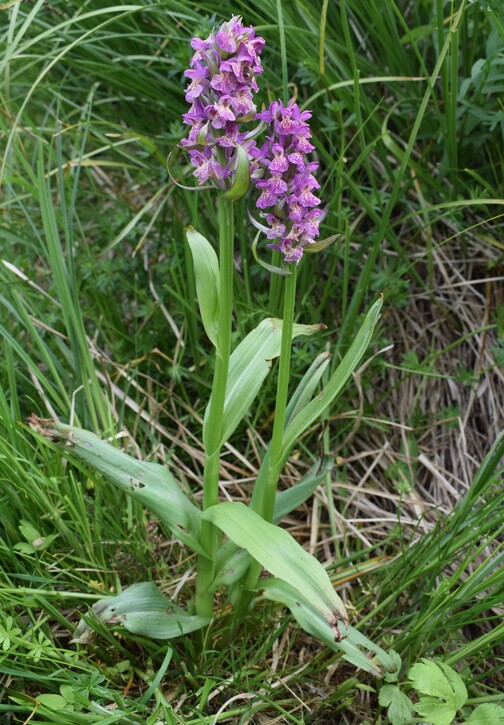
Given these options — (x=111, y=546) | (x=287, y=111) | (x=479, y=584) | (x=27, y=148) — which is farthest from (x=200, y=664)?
(x=27, y=148)

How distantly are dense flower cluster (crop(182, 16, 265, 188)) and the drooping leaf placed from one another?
3.90 feet

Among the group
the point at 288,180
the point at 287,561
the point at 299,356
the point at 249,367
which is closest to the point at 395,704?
the point at 287,561

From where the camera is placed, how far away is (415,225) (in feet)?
9.27

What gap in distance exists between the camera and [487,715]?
1.66m

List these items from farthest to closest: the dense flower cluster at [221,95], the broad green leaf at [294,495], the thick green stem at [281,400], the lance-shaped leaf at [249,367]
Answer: the broad green leaf at [294,495] < the lance-shaped leaf at [249,367] < the thick green stem at [281,400] < the dense flower cluster at [221,95]

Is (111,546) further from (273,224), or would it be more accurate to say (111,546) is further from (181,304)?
(273,224)

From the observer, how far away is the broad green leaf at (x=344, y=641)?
1820 mm

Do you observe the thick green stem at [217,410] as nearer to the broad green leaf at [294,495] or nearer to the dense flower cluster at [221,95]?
the dense flower cluster at [221,95]

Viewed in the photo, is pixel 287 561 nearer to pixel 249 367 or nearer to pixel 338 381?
pixel 338 381

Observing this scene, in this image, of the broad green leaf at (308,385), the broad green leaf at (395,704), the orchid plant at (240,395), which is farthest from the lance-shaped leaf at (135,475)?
the broad green leaf at (395,704)

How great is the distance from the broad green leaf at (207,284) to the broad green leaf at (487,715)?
3.50 feet

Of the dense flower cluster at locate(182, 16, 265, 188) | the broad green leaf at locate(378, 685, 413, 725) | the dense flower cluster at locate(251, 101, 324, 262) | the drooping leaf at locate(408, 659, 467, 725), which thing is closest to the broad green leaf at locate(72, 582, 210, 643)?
the broad green leaf at locate(378, 685, 413, 725)

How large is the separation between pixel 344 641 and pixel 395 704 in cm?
20

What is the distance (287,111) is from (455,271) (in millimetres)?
1426
